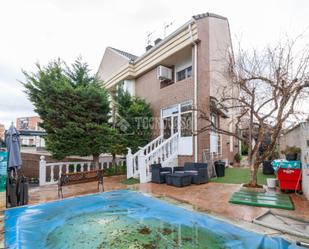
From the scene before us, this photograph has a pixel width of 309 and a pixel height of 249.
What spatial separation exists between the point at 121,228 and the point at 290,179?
559 centimetres

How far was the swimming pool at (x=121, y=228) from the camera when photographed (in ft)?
11.6

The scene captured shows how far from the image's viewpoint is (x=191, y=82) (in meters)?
10.8

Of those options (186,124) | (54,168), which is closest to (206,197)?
(186,124)

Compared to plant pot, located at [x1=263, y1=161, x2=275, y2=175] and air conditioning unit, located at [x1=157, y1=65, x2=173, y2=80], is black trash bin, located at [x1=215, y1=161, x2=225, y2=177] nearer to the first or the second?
plant pot, located at [x1=263, y1=161, x2=275, y2=175]

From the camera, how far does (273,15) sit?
25.0ft

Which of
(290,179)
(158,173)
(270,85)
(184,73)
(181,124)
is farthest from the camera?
(184,73)

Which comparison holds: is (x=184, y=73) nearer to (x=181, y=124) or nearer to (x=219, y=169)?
(x=181, y=124)

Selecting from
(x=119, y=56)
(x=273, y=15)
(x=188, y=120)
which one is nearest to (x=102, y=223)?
(x=188, y=120)

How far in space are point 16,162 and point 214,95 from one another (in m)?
8.97

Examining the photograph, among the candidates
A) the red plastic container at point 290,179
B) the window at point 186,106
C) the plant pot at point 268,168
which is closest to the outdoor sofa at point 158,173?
the window at point 186,106

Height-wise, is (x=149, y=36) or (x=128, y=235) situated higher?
(x=149, y=36)

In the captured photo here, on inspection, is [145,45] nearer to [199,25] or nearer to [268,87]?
[199,25]

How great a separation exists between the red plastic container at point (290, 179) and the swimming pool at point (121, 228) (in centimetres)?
349

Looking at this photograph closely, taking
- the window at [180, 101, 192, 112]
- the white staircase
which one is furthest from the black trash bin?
the window at [180, 101, 192, 112]
